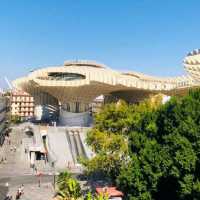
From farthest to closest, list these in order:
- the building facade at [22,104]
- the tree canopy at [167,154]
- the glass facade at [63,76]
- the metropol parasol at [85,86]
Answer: the building facade at [22,104] < the glass facade at [63,76] < the metropol parasol at [85,86] < the tree canopy at [167,154]

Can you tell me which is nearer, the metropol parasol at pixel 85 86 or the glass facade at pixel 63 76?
the metropol parasol at pixel 85 86

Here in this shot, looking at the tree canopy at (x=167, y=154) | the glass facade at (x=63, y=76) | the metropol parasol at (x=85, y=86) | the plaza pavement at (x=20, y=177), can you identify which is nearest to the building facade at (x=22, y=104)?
the metropol parasol at (x=85, y=86)

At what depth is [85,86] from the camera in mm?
75500

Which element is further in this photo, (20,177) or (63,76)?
(63,76)

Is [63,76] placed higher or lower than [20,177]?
higher

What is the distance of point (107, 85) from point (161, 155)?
1796 inches

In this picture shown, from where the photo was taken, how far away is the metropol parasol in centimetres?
7531

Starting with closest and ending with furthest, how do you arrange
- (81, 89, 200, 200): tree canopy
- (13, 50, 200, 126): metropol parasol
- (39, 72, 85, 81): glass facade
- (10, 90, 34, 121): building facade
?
(81, 89, 200, 200): tree canopy → (13, 50, 200, 126): metropol parasol → (39, 72, 85, 81): glass facade → (10, 90, 34, 121): building facade

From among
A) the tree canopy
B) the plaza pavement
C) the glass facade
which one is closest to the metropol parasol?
the glass facade

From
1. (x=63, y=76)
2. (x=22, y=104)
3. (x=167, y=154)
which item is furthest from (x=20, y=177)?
(x=22, y=104)

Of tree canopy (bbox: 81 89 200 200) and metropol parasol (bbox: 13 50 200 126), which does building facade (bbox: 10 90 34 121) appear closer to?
metropol parasol (bbox: 13 50 200 126)

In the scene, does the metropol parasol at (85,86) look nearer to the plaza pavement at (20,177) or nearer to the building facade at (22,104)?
the plaza pavement at (20,177)

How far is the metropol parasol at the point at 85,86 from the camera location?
247 ft

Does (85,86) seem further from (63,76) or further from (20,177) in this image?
(20,177)
